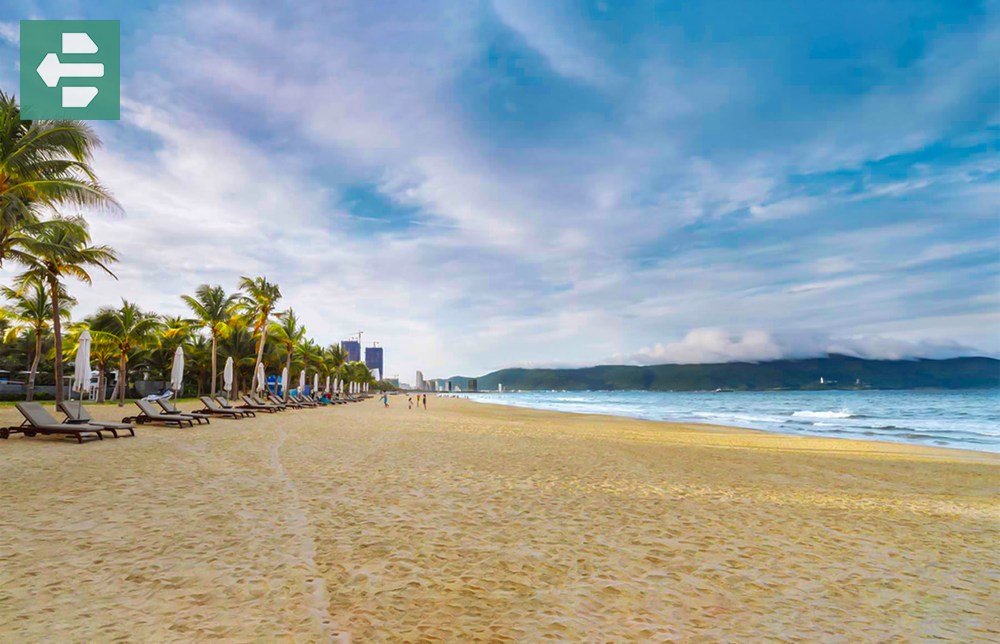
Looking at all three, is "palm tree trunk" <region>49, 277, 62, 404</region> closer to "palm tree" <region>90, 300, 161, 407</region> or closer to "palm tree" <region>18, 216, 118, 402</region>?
"palm tree" <region>18, 216, 118, 402</region>

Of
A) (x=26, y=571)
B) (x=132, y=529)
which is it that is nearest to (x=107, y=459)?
(x=132, y=529)

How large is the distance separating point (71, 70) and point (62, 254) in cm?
603

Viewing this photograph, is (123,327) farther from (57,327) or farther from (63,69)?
(63,69)

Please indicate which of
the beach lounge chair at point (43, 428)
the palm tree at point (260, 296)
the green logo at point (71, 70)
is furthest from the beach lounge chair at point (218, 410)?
the palm tree at point (260, 296)

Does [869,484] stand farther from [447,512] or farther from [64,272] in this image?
[64,272]

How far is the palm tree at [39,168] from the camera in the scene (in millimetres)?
13180

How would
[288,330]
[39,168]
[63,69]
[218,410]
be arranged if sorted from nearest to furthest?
[63,69] → [39,168] → [218,410] → [288,330]

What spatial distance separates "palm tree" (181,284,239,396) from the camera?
34.6 metres

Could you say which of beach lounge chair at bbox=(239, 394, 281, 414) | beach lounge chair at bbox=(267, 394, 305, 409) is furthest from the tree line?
beach lounge chair at bbox=(239, 394, 281, 414)

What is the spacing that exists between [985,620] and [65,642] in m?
6.00

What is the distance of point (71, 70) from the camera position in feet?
42.5

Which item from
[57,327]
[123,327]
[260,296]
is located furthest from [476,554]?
[123,327]

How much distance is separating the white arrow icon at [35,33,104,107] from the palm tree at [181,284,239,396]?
75.9 ft

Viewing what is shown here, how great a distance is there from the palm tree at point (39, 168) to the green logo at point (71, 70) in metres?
0.46
